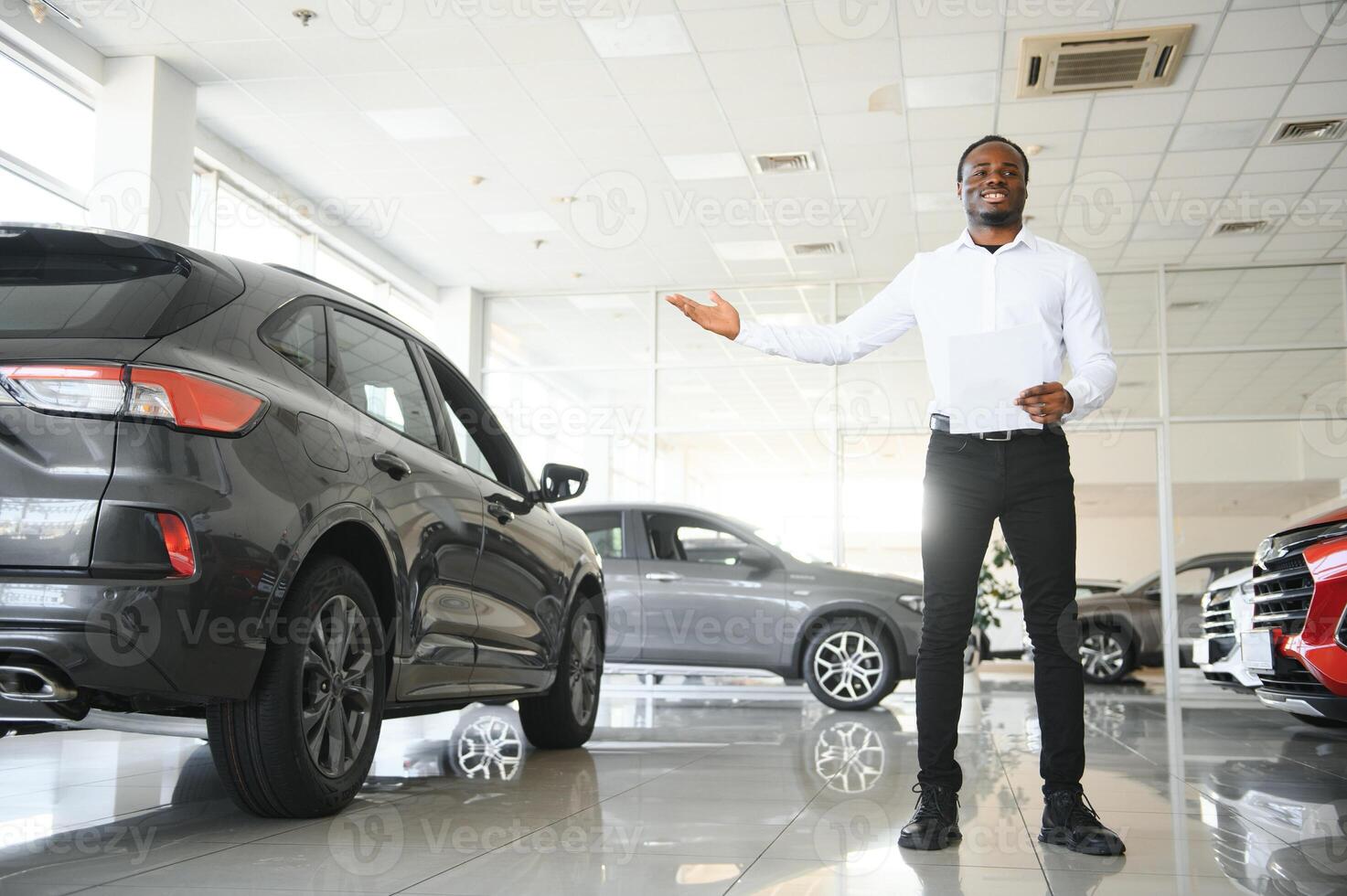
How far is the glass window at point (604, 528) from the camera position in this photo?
323 inches

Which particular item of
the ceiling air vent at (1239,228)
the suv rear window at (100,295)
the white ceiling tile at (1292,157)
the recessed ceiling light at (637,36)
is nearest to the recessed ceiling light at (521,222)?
the recessed ceiling light at (637,36)

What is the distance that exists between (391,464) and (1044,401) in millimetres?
1624

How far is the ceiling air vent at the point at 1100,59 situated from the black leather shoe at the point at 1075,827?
5.77 m

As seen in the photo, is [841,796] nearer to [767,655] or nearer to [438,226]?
[767,655]

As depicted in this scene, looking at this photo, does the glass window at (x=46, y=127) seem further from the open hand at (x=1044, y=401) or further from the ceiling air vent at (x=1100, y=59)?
the open hand at (x=1044, y=401)

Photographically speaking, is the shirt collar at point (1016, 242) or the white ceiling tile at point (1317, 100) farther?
the white ceiling tile at point (1317, 100)

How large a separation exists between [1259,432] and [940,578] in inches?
417

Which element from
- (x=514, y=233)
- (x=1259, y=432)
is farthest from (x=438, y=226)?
(x=1259, y=432)

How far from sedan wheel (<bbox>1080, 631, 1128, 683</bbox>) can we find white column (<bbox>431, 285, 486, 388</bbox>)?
701cm

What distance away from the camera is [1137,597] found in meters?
11.7

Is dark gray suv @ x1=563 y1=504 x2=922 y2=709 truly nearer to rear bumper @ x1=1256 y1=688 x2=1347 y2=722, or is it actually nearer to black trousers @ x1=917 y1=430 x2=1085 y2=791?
rear bumper @ x1=1256 y1=688 x2=1347 y2=722

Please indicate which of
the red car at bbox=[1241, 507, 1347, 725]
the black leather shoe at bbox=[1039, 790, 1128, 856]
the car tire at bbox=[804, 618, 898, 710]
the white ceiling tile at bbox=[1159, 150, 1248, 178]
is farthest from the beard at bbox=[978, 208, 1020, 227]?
the white ceiling tile at bbox=[1159, 150, 1248, 178]

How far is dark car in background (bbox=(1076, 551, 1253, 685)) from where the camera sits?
11422 mm

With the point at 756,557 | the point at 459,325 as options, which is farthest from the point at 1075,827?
the point at 459,325
